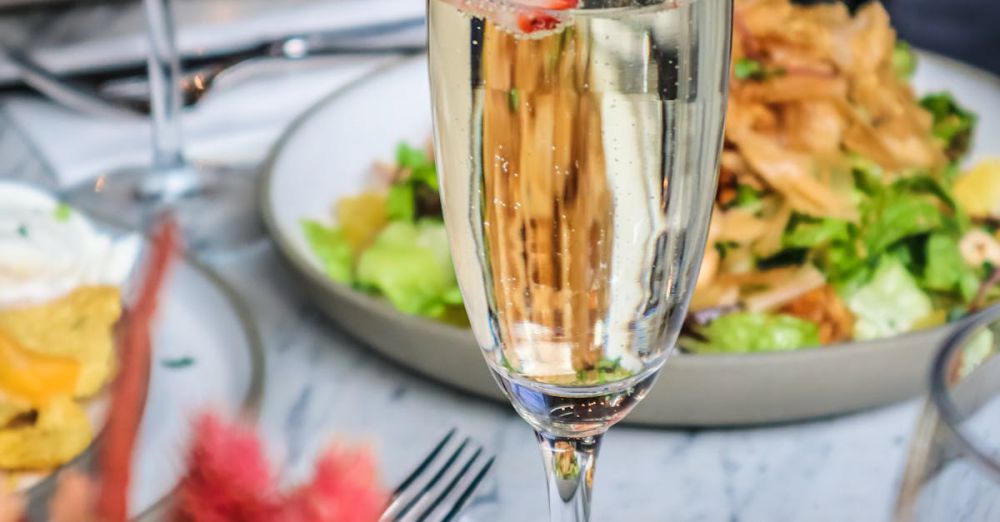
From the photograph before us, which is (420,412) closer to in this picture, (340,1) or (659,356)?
(659,356)

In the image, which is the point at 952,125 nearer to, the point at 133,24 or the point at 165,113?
the point at 165,113

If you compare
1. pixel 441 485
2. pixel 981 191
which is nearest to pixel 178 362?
pixel 441 485

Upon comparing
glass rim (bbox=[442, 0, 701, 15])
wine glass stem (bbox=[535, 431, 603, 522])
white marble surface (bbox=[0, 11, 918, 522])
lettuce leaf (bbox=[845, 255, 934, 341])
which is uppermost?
glass rim (bbox=[442, 0, 701, 15])

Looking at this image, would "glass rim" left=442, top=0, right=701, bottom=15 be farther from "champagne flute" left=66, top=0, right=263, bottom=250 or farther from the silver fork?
"champagne flute" left=66, top=0, right=263, bottom=250

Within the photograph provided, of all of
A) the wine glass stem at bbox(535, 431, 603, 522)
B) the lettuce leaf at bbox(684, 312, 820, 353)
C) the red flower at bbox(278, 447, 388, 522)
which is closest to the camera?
the red flower at bbox(278, 447, 388, 522)

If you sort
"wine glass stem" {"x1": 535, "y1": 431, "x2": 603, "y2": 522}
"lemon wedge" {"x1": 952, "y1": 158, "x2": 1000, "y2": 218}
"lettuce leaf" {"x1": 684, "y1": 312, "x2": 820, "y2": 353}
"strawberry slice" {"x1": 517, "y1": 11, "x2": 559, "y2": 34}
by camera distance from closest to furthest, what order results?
"strawberry slice" {"x1": 517, "y1": 11, "x2": 559, "y2": 34}, "wine glass stem" {"x1": 535, "y1": 431, "x2": 603, "y2": 522}, "lettuce leaf" {"x1": 684, "y1": 312, "x2": 820, "y2": 353}, "lemon wedge" {"x1": 952, "y1": 158, "x2": 1000, "y2": 218}

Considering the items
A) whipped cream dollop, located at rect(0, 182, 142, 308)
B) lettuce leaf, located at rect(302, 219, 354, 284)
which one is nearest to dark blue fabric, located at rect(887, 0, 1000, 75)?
lettuce leaf, located at rect(302, 219, 354, 284)
